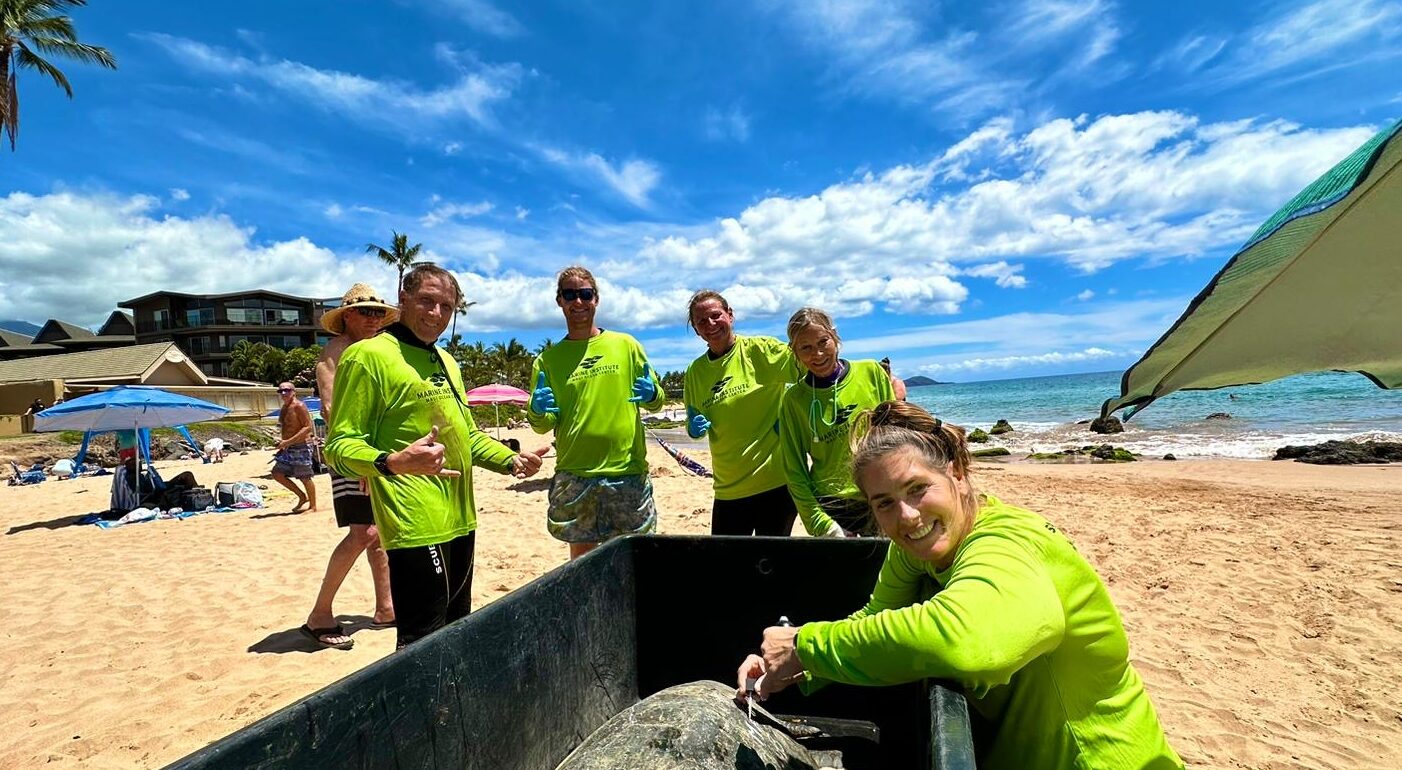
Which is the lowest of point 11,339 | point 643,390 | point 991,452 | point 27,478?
point 991,452

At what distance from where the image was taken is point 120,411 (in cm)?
1027

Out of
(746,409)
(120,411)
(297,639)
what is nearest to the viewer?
(746,409)

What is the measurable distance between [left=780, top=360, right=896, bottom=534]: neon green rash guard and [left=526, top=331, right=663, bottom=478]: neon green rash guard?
79 centimetres

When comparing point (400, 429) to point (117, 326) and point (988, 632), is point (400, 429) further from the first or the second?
point (117, 326)

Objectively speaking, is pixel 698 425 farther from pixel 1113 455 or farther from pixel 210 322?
pixel 210 322

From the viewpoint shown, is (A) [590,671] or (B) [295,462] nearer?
(A) [590,671]

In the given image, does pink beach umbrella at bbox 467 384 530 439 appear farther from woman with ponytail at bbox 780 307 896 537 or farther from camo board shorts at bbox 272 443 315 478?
woman with ponytail at bbox 780 307 896 537

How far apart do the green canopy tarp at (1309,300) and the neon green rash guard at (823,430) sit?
1367 mm

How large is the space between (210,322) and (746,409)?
62.5 m

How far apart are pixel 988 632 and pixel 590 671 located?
1556 millimetres

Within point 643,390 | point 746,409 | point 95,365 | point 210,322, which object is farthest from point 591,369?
point 210,322

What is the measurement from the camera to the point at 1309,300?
5.36 feet

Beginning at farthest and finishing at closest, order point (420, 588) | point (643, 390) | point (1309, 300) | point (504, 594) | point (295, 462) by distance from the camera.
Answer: point (295, 462), point (504, 594), point (643, 390), point (420, 588), point (1309, 300)

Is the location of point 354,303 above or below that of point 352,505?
above
